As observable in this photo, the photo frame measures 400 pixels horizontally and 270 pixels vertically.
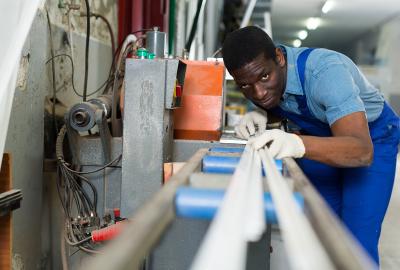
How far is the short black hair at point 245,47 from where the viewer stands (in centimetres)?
122

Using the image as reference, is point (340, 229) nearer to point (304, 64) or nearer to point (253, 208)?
point (253, 208)

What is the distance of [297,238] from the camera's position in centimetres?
42

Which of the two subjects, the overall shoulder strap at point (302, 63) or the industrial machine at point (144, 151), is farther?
the overall shoulder strap at point (302, 63)

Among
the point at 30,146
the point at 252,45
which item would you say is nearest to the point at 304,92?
the point at 252,45

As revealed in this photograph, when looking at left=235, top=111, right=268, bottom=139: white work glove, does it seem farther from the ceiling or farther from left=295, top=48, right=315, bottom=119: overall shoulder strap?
the ceiling

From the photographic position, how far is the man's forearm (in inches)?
41.3

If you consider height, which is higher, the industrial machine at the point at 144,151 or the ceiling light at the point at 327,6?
the ceiling light at the point at 327,6

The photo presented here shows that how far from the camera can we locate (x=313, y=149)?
107cm

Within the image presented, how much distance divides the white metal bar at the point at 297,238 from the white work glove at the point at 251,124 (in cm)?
103

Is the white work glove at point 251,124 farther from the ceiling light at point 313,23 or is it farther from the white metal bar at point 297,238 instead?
the ceiling light at point 313,23

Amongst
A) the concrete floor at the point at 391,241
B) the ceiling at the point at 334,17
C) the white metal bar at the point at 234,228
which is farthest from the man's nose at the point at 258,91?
the ceiling at the point at 334,17

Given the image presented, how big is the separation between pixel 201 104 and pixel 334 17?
5.99 meters

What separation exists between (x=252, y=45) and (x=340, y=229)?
33.2 inches

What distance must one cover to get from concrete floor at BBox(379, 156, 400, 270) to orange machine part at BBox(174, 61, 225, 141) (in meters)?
Result: 1.69
